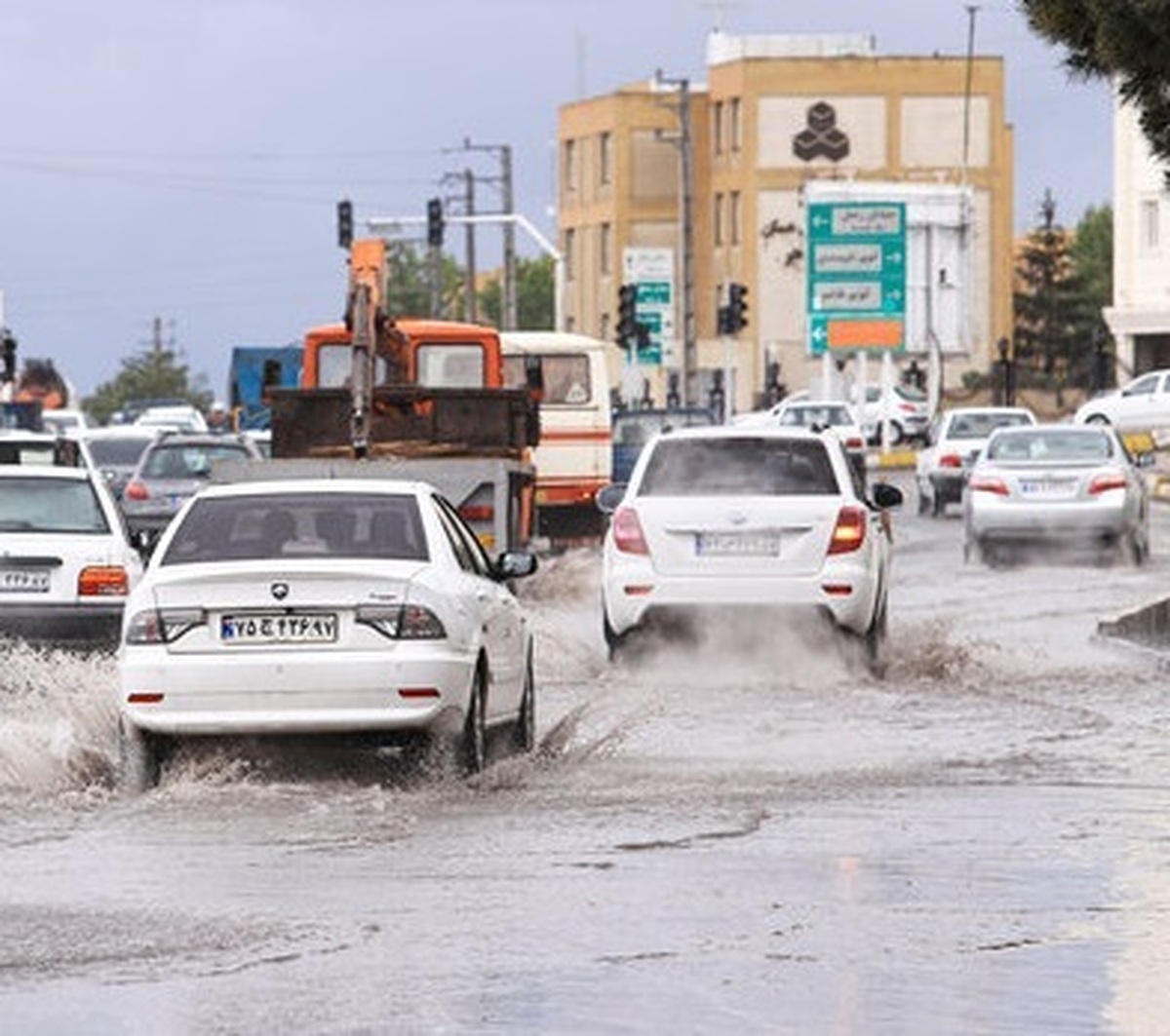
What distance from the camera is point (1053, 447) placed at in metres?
46.9

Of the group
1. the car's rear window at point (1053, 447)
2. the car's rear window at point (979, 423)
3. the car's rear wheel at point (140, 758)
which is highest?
the car's rear wheel at point (140, 758)

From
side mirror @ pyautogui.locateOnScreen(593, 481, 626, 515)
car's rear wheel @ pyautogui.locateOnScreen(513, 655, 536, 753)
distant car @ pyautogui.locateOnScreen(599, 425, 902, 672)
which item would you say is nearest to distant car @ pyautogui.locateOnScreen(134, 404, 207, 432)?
side mirror @ pyautogui.locateOnScreen(593, 481, 626, 515)

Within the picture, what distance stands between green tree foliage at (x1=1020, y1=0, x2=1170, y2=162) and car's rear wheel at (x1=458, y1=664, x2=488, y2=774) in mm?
6567

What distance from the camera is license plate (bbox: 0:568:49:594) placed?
25625mm

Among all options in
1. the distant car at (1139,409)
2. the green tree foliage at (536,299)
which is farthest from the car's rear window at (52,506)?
the green tree foliage at (536,299)

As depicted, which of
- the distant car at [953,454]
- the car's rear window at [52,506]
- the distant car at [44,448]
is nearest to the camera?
the car's rear window at [52,506]

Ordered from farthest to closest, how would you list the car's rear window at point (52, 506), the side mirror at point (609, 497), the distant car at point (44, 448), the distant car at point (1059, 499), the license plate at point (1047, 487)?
1. the license plate at point (1047, 487)
2. the distant car at point (1059, 499)
3. the distant car at point (44, 448)
4. the side mirror at point (609, 497)
5. the car's rear window at point (52, 506)

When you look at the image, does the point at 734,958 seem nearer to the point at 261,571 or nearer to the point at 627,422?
the point at 261,571

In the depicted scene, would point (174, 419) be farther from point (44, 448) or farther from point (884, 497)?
point (884, 497)

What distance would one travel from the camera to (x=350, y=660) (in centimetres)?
1839

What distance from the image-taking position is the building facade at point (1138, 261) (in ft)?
365

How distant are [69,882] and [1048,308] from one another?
462ft

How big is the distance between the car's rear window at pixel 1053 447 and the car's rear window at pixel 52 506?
2075cm

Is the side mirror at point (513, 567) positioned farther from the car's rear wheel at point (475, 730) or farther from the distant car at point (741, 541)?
the distant car at point (741, 541)
